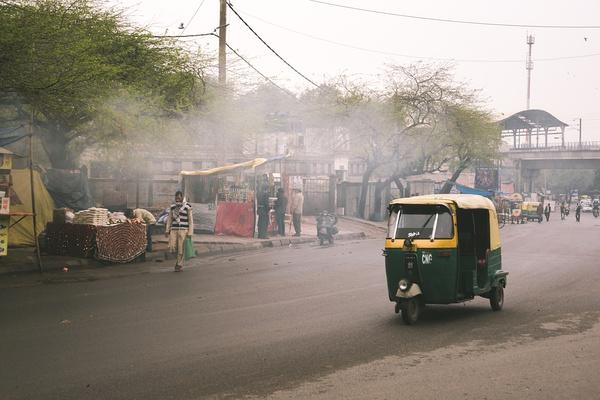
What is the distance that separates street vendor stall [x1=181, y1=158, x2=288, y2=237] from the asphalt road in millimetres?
10769

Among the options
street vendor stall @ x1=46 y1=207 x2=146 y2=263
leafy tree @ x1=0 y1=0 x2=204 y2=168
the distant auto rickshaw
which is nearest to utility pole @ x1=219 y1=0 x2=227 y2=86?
leafy tree @ x1=0 y1=0 x2=204 y2=168

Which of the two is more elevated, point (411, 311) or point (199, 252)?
point (411, 311)

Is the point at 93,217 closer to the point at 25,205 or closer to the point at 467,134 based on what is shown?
the point at 25,205

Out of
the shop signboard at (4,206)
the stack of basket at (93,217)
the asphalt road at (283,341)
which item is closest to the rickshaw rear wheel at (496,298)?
the asphalt road at (283,341)

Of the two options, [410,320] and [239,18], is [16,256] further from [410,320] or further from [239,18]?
[239,18]

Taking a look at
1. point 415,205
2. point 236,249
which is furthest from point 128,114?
point 415,205

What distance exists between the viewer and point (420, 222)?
10.3 metres

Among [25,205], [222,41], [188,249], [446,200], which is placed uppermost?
[222,41]

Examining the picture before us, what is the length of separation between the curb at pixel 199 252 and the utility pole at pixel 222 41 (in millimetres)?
5921

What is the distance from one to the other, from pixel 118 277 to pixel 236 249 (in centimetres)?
773

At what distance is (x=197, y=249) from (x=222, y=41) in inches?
323

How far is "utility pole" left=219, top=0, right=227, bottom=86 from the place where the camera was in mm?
25781

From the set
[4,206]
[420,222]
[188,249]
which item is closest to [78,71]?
[4,206]

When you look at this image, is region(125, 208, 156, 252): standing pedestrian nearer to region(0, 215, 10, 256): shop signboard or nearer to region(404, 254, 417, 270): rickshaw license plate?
region(0, 215, 10, 256): shop signboard
